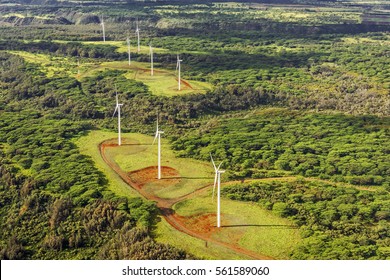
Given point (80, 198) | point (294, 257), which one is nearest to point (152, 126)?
point (80, 198)

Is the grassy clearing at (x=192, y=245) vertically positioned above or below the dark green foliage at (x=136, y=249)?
below

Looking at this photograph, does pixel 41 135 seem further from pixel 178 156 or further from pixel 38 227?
pixel 38 227

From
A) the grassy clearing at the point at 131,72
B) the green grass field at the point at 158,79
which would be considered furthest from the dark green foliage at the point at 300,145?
the grassy clearing at the point at 131,72

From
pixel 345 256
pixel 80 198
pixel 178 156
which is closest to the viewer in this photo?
pixel 345 256

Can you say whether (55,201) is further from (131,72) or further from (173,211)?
(131,72)

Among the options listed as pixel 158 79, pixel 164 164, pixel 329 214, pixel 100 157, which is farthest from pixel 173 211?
pixel 158 79

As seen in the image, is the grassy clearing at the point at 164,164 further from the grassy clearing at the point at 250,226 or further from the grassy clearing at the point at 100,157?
the grassy clearing at the point at 250,226

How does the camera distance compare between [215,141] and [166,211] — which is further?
[215,141]
